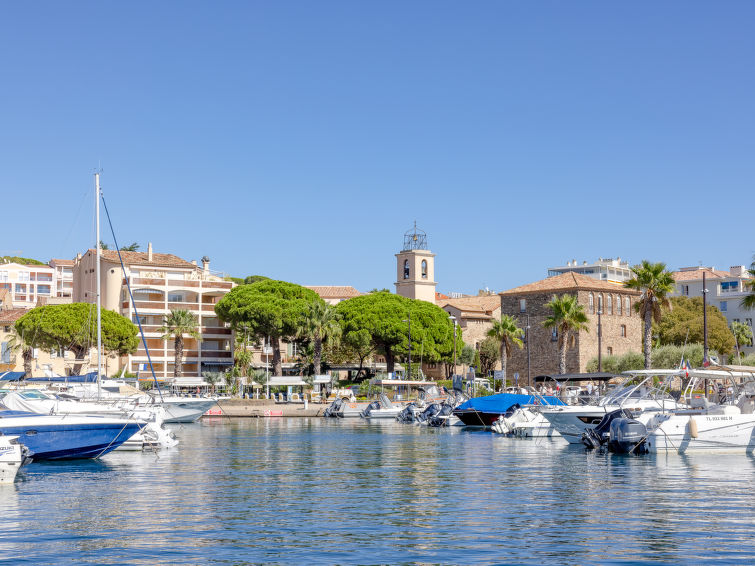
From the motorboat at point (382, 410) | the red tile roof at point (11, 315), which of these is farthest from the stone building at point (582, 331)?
the red tile roof at point (11, 315)

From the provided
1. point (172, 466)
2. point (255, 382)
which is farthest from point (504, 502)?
point (255, 382)

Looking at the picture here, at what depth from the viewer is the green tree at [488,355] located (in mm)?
104562

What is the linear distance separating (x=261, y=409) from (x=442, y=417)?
22240 mm

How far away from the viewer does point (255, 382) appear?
87938mm

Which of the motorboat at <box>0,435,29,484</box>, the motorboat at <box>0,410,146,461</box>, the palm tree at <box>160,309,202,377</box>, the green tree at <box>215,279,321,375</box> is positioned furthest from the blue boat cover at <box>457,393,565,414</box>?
the palm tree at <box>160,309,202,377</box>

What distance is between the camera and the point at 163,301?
104 meters

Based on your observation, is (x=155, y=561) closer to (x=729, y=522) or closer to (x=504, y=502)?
(x=504, y=502)

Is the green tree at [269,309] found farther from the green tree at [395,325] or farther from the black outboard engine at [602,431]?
the black outboard engine at [602,431]

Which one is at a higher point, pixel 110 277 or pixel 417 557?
pixel 110 277

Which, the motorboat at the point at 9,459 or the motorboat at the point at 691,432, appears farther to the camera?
the motorboat at the point at 691,432

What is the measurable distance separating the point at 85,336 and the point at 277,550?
69.4 metres

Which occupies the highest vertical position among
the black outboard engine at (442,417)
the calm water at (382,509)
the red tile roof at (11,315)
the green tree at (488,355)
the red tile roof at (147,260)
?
the red tile roof at (147,260)

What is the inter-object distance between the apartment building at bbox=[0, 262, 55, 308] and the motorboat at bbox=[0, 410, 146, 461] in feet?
422

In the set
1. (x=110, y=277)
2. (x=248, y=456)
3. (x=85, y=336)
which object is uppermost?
(x=110, y=277)
